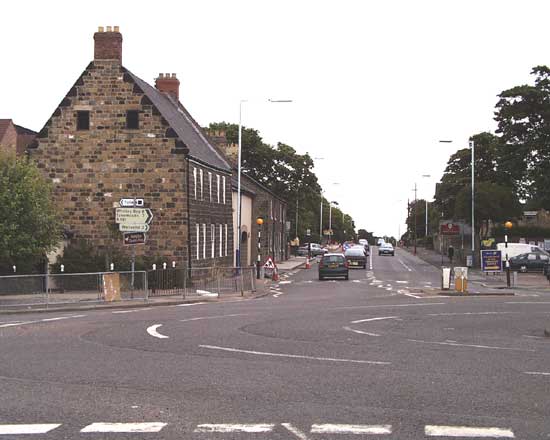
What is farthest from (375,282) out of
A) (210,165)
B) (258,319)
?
(258,319)

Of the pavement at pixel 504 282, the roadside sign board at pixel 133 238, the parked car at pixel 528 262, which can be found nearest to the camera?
the roadside sign board at pixel 133 238

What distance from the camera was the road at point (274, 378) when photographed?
25.0 ft

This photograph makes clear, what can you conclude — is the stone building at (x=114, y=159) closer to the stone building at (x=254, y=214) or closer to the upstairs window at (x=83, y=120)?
the upstairs window at (x=83, y=120)

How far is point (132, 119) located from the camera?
1494 inches

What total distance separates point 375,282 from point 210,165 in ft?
38.3

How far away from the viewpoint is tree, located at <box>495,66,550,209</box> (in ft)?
196

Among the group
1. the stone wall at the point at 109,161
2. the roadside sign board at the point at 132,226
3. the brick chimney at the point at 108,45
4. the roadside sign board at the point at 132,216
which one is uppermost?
the brick chimney at the point at 108,45

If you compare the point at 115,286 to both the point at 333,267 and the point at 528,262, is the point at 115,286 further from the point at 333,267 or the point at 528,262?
the point at 528,262

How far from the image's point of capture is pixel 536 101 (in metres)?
60.6

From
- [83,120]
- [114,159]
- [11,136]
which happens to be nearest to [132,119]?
[114,159]

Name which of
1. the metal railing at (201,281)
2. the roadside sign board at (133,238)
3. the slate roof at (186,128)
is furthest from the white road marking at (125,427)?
the slate roof at (186,128)

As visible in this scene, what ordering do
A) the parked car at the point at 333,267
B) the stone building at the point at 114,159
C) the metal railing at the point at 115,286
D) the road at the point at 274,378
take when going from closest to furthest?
the road at the point at 274,378 → the metal railing at the point at 115,286 → the stone building at the point at 114,159 → the parked car at the point at 333,267

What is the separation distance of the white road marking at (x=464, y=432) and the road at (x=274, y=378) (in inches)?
0.8

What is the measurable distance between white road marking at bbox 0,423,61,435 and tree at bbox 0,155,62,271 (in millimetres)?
20256
